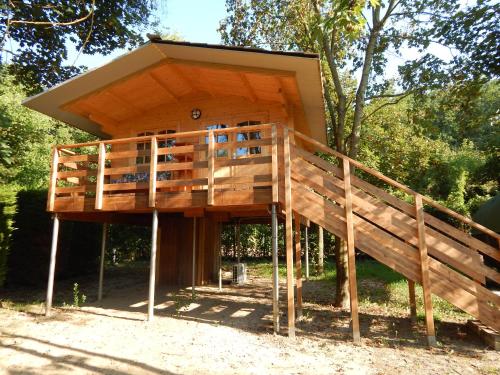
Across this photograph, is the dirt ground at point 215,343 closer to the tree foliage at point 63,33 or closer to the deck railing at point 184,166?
the deck railing at point 184,166

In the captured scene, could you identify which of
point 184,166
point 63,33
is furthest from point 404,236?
point 63,33

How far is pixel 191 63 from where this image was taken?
8891 millimetres

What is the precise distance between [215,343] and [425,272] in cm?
367

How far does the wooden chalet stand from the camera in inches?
256

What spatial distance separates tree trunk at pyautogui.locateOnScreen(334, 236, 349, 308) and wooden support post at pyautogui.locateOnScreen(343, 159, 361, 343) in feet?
9.38

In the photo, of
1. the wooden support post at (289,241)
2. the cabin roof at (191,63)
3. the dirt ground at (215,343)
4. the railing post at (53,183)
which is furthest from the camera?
the railing post at (53,183)

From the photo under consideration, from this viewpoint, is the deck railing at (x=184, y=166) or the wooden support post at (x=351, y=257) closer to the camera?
the wooden support post at (x=351, y=257)

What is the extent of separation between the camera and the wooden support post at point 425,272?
6219 millimetres

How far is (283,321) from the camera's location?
788 cm

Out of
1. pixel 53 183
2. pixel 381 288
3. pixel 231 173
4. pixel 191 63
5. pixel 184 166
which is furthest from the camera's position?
pixel 381 288

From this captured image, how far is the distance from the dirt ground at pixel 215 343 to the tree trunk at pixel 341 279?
58cm

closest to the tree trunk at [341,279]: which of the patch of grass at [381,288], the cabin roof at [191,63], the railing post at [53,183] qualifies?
the patch of grass at [381,288]

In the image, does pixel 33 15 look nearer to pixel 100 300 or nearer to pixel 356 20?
pixel 100 300

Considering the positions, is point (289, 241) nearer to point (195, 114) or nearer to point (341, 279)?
point (341, 279)
